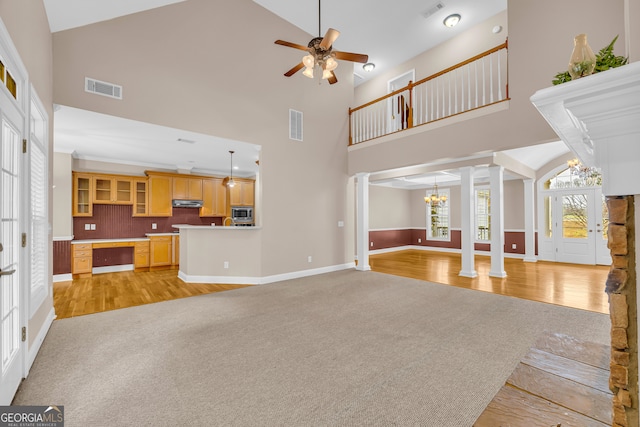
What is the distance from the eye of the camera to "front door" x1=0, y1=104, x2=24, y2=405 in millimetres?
1781

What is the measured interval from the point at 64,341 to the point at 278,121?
4486 millimetres

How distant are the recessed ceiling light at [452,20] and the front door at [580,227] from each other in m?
5.19

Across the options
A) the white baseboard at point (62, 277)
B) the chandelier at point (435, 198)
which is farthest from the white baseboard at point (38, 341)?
the chandelier at point (435, 198)

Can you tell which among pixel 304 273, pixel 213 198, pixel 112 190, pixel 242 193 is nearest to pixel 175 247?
pixel 213 198

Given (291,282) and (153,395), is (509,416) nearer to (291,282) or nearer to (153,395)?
(153,395)

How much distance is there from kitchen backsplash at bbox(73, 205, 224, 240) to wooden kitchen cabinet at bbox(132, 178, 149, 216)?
22 cm

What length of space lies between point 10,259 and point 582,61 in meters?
3.38

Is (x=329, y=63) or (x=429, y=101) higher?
(x=429, y=101)

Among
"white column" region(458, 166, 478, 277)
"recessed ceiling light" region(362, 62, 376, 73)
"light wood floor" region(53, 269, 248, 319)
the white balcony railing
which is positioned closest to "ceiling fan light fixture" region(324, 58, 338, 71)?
the white balcony railing

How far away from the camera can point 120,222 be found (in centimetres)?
670

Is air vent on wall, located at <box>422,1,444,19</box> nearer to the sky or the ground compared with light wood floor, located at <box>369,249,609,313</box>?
nearer to the sky

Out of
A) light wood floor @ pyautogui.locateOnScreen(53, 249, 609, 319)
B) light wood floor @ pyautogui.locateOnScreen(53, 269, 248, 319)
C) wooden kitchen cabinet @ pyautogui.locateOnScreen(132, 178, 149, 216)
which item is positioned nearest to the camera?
light wood floor @ pyautogui.locateOnScreen(53, 269, 248, 319)

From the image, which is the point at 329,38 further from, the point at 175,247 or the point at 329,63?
the point at 175,247

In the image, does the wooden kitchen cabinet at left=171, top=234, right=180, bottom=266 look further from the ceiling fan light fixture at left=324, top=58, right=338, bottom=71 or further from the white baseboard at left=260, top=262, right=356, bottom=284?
the ceiling fan light fixture at left=324, top=58, right=338, bottom=71
